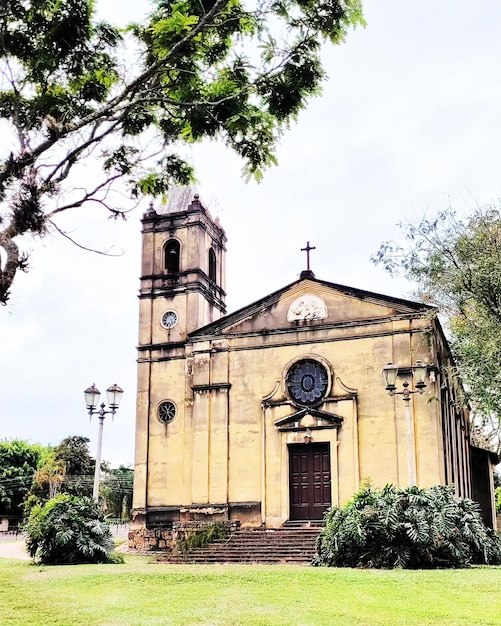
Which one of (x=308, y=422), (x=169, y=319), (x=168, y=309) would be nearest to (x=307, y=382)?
(x=308, y=422)

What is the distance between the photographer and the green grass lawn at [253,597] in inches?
379

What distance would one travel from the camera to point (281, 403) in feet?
82.1

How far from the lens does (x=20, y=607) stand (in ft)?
36.0

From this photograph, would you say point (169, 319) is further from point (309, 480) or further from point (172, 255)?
point (309, 480)

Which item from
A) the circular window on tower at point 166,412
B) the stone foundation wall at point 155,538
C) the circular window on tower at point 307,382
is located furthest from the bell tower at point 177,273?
the stone foundation wall at point 155,538

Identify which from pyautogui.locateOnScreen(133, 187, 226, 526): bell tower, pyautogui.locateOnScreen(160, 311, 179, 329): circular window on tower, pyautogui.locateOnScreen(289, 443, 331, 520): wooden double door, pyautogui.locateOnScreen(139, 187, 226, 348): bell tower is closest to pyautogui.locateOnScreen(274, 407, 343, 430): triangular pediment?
pyautogui.locateOnScreen(289, 443, 331, 520): wooden double door

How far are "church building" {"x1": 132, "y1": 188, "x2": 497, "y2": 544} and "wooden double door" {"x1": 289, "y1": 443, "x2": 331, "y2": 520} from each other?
0.03 meters

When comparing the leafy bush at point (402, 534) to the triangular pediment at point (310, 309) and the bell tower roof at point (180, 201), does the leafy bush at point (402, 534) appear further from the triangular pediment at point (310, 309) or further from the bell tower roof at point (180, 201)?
the bell tower roof at point (180, 201)

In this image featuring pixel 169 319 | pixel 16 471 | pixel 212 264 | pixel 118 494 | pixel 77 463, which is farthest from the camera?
pixel 118 494

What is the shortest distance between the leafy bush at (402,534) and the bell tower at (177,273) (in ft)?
38.8

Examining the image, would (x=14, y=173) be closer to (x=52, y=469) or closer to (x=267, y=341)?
(x=267, y=341)

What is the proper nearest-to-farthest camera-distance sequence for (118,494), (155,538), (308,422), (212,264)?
(308,422), (155,538), (212,264), (118,494)

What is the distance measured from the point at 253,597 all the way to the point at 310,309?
49.1ft

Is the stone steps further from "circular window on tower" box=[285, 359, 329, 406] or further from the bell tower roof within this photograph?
the bell tower roof
